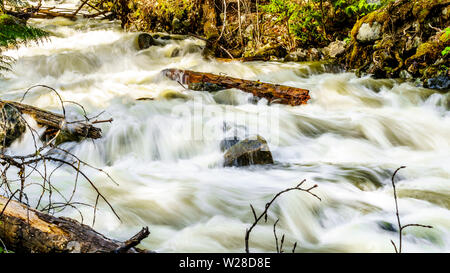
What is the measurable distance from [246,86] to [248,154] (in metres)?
2.60

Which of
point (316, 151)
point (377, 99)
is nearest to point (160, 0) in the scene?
point (377, 99)

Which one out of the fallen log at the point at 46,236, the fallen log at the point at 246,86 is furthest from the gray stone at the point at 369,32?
the fallen log at the point at 46,236

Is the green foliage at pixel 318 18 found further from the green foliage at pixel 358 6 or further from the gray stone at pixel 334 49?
the gray stone at pixel 334 49

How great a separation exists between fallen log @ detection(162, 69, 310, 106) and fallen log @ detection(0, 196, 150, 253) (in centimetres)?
520

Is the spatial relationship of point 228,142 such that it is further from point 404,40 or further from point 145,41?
point 145,41

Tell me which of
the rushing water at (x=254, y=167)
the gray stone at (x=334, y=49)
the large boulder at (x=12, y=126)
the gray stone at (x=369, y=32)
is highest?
the gray stone at (x=369, y=32)

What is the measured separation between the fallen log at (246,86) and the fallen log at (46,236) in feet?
17.1

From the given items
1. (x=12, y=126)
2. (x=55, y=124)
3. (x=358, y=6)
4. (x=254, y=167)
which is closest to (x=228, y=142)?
(x=254, y=167)

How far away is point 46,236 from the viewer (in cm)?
175

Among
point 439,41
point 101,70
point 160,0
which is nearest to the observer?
point 439,41

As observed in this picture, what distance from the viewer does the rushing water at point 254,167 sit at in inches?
129

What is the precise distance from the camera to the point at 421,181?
4133mm
